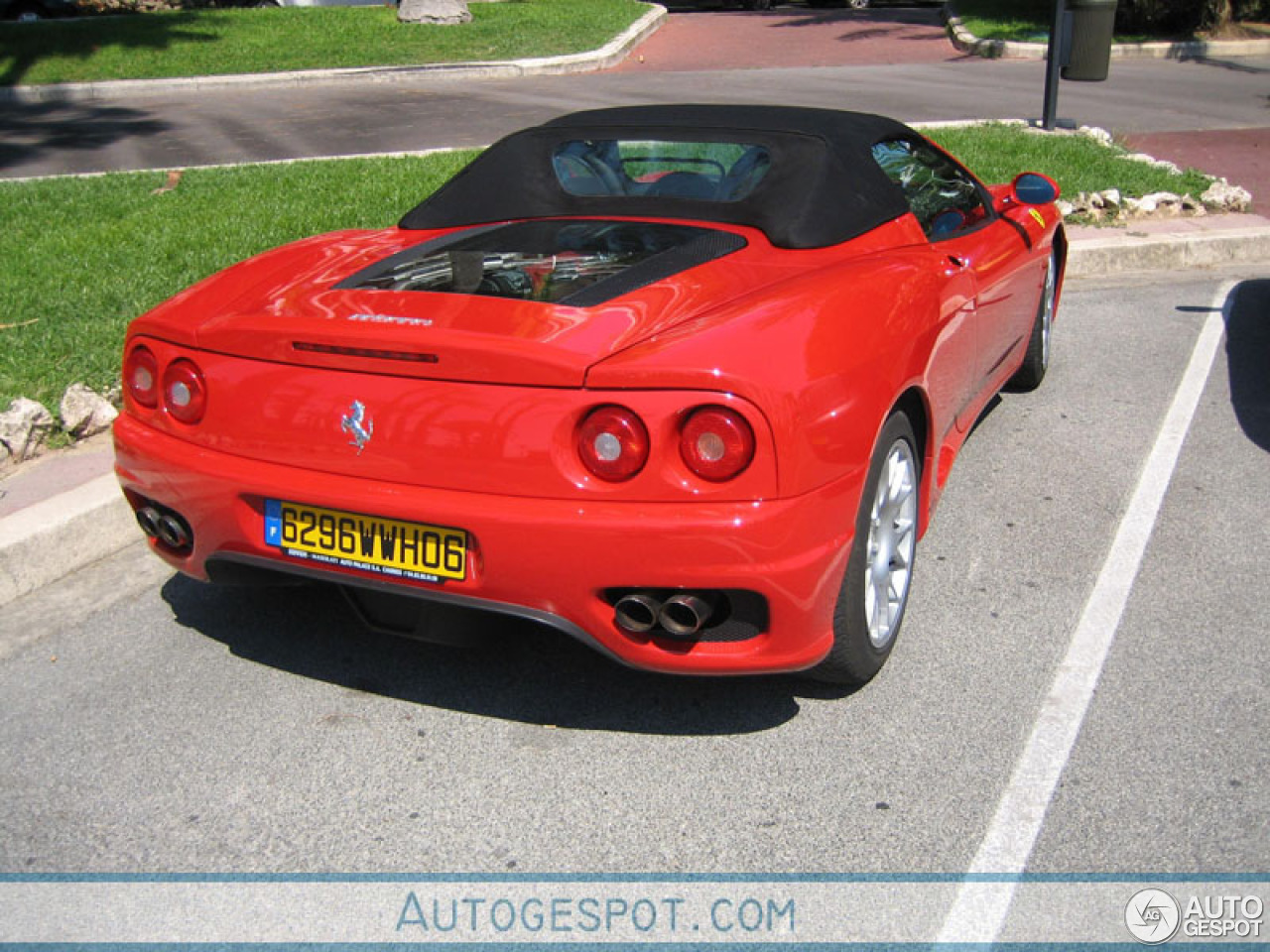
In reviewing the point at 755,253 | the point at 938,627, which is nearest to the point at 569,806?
the point at 938,627

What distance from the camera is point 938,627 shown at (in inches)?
153

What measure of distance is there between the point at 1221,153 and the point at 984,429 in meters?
8.08

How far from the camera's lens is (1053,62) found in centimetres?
1163

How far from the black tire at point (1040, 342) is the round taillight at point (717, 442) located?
313 cm

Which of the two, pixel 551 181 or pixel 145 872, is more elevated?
pixel 551 181

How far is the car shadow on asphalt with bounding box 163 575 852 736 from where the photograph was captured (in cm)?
345

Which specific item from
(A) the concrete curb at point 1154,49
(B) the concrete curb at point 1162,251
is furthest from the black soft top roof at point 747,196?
(A) the concrete curb at point 1154,49

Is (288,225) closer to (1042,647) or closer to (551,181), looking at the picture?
(551,181)

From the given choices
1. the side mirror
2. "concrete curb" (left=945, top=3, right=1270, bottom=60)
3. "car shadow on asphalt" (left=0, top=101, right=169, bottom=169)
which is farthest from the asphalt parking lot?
"concrete curb" (left=945, top=3, right=1270, bottom=60)

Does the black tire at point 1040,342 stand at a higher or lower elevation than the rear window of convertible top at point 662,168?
lower

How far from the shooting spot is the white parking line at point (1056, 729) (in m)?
2.71

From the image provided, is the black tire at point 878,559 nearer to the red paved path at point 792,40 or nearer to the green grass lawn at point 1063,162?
the green grass lawn at point 1063,162

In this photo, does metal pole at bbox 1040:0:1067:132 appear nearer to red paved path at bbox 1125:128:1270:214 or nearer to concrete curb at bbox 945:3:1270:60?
red paved path at bbox 1125:128:1270:214

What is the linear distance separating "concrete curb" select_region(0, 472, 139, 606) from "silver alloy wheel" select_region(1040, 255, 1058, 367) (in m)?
3.82
